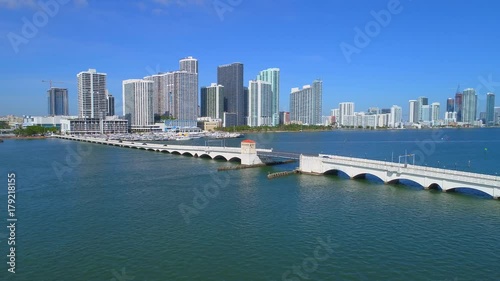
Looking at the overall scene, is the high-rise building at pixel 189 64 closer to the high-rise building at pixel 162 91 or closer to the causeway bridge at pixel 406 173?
the high-rise building at pixel 162 91

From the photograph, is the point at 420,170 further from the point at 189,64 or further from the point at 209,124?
the point at 189,64

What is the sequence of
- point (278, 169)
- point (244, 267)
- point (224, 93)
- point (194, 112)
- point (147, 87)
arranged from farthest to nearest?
point (224, 93) → point (194, 112) → point (147, 87) → point (278, 169) → point (244, 267)

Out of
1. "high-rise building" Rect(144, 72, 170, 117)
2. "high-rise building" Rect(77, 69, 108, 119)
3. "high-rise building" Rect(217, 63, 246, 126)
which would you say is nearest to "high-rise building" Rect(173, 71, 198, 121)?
"high-rise building" Rect(144, 72, 170, 117)

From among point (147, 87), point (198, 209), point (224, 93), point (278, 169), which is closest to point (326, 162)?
point (278, 169)

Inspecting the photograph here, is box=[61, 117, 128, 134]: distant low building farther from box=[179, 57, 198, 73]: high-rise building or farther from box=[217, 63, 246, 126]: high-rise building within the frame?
box=[217, 63, 246, 126]: high-rise building

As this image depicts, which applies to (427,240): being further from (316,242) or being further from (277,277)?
(277,277)

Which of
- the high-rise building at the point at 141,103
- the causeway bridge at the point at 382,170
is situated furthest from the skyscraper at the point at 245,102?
the causeway bridge at the point at 382,170

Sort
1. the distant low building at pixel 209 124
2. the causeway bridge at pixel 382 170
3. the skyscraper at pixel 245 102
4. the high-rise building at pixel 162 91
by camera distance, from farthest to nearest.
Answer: the skyscraper at pixel 245 102
the high-rise building at pixel 162 91
the distant low building at pixel 209 124
the causeway bridge at pixel 382 170
